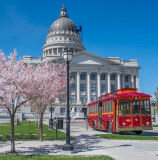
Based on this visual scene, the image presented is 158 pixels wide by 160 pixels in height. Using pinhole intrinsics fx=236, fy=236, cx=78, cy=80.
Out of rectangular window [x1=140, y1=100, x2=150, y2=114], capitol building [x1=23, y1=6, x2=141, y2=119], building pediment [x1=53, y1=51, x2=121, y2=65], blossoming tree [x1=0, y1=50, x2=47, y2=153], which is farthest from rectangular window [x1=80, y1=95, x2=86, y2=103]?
blossoming tree [x1=0, y1=50, x2=47, y2=153]

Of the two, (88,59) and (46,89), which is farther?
(88,59)

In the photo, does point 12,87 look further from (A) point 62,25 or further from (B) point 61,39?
(A) point 62,25

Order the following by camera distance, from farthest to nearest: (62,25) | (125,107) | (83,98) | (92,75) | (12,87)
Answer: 1. (62,25)
2. (92,75)
3. (83,98)
4. (125,107)
5. (12,87)

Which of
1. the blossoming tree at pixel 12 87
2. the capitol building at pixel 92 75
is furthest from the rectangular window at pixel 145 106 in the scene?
the capitol building at pixel 92 75

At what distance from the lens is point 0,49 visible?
550 inches

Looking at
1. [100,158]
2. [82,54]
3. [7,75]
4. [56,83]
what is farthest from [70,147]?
[82,54]

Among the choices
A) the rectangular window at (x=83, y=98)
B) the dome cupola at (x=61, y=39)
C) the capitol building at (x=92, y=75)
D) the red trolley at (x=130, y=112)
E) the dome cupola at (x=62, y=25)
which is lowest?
the red trolley at (x=130, y=112)

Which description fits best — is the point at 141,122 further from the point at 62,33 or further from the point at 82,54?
the point at 62,33

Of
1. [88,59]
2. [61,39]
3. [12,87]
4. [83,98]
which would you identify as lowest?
[12,87]

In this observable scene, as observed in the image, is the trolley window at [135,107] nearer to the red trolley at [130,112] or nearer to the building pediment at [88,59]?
the red trolley at [130,112]

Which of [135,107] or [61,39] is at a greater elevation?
[61,39]

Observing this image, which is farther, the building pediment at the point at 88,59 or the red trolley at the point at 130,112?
the building pediment at the point at 88,59

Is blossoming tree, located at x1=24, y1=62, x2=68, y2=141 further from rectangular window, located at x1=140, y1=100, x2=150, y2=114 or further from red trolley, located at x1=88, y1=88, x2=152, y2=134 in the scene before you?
rectangular window, located at x1=140, y1=100, x2=150, y2=114

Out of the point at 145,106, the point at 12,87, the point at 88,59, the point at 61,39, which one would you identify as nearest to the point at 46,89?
the point at 12,87
